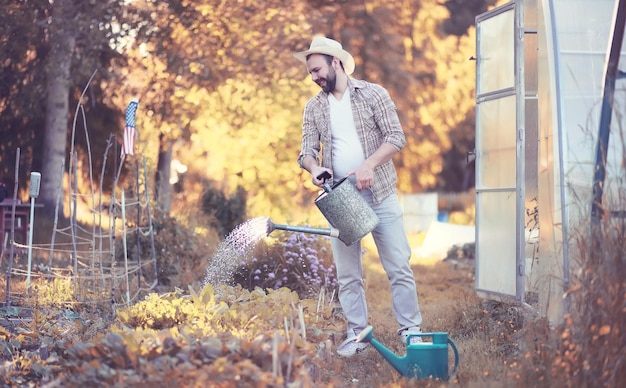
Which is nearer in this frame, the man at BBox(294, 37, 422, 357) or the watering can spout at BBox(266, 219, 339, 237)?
the watering can spout at BBox(266, 219, 339, 237)

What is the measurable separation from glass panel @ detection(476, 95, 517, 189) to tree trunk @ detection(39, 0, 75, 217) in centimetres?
626

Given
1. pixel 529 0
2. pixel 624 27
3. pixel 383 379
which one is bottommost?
pixel 383 379

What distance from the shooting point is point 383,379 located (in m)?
4.73

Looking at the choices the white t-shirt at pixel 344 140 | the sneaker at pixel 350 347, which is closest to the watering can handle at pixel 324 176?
the white t-shirt at pixel 344 140

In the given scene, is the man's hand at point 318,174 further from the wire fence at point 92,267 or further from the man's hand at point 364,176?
the wire fence at point 92,267

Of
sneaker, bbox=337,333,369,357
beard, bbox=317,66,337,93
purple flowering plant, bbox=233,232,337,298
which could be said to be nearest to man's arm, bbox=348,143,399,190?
beard, bbox=317,66,337,93

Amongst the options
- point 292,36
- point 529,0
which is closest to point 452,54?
point 292,36

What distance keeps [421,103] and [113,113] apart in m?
7.09

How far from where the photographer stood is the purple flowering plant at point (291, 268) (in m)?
7.73

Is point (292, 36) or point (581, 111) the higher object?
point (292, 36)

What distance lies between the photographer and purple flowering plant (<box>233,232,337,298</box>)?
7.73 metres

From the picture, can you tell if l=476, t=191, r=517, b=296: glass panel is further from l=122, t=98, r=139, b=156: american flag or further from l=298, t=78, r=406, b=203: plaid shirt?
l=122, t=98, r=139, b=156: american flag

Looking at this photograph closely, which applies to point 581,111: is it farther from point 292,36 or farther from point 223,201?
point 292,36

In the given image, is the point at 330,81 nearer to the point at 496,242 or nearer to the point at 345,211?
the point at 345,211
